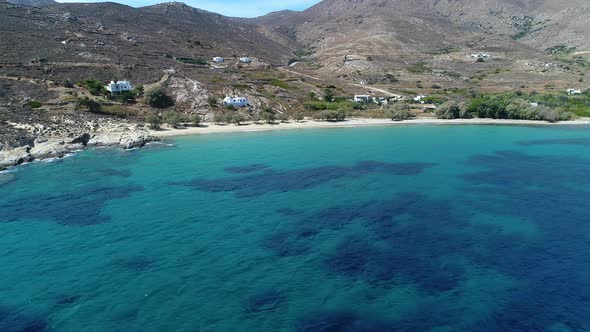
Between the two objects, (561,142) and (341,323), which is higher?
(561,142)

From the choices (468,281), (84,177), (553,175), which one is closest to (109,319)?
(468,281)

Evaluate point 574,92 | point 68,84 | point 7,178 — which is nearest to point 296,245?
point 7,178

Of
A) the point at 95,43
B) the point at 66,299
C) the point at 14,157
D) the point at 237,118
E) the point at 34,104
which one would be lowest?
the point at 66,299

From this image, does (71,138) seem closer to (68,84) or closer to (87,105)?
(87,105)

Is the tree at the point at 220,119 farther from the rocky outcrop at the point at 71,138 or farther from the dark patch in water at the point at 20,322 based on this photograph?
the dark patch in water at the point at 20,322

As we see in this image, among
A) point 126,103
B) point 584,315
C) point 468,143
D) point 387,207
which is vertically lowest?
point 584,315

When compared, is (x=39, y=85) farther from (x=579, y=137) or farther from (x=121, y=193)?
(x=579, y=137)

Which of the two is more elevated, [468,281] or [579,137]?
[579,137]
